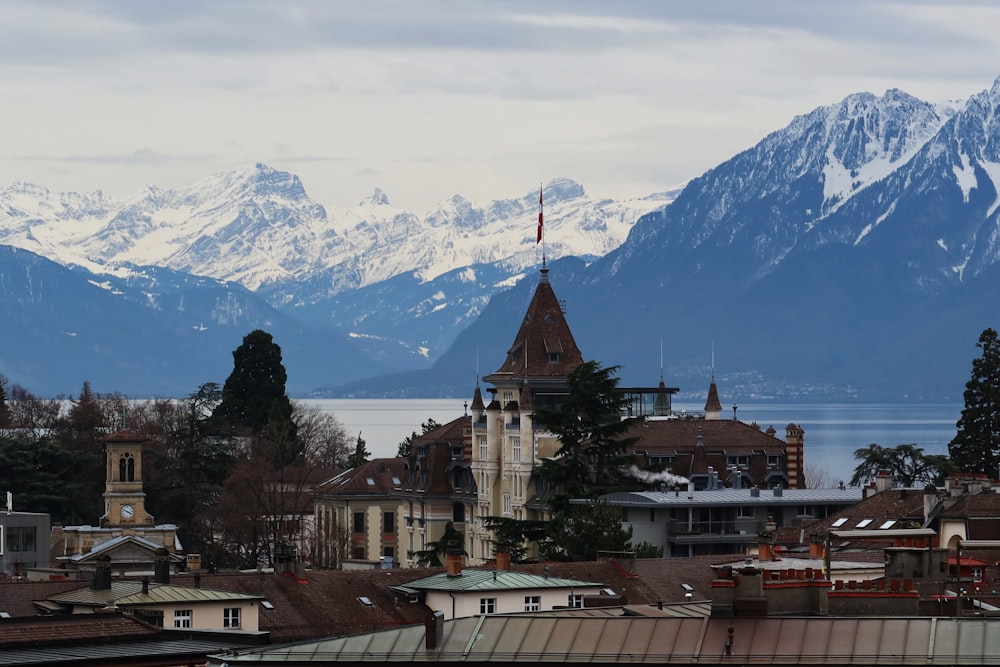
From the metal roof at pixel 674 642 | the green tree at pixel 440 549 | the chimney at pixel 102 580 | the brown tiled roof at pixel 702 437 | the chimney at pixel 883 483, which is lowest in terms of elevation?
the green tree at pixel 440 549

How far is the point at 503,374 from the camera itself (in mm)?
123562

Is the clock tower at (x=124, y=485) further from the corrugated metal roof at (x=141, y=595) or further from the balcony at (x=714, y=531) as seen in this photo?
the corrugated metal roof at (x=141, y=595)

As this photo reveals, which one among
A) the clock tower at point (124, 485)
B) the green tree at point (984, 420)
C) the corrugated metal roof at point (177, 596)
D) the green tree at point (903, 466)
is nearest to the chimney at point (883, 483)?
the green tree at point (984, 420)

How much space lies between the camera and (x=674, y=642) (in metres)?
30.4

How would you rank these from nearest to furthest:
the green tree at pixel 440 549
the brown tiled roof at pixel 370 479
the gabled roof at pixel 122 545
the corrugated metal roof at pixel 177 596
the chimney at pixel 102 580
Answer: the corrugated metal roof at pixel 177 596, the chimney at pixel 102 580, the gabled roof at pixel 122 545, the green tree at pixel 440 549, the brown tiled roof at pixel 370 479

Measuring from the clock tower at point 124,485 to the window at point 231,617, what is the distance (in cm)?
5673

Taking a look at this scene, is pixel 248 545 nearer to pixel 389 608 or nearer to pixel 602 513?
pixel 602 513

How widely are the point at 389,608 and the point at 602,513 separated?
23.6 metres

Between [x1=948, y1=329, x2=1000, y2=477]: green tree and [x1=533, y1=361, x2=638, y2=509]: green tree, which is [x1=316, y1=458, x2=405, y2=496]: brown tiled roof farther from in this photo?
[x1=948, y1=329, x2=1000, y2=477]: green tree

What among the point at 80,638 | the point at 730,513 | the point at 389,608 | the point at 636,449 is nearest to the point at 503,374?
the point at 636,449

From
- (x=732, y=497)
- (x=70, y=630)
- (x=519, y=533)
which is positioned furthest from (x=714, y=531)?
(x=70, y=630)

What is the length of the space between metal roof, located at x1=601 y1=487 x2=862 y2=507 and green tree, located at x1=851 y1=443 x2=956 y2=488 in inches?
505

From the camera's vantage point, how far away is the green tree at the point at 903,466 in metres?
122

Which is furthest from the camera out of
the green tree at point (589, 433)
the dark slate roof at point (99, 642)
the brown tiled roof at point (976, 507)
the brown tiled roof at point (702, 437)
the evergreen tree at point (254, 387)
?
the evergreen tree at point (254, 387)
